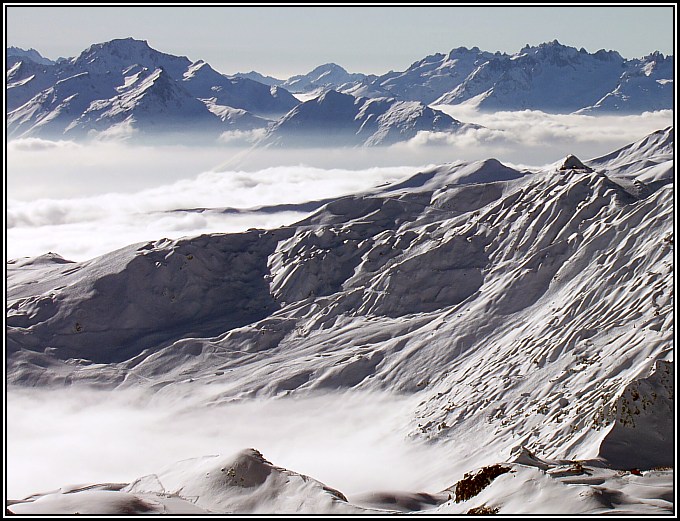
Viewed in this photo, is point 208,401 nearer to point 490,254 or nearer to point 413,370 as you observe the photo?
point 413,370

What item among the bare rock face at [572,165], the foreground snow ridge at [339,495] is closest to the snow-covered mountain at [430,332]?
the foreground snow ridge at [339,495]

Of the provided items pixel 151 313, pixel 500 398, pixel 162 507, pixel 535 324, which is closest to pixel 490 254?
pixel 535 324

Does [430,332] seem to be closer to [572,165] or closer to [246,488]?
[572,165]

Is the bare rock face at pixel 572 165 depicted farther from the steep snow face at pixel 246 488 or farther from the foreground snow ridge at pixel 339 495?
the steep snow face at pixel 246 488

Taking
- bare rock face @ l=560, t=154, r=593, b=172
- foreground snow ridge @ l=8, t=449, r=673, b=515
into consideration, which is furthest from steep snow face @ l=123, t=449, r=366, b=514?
bare rock face @ l=560, t=154, r=593, b=172

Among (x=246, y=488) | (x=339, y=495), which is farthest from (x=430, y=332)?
(x=339, y=495)

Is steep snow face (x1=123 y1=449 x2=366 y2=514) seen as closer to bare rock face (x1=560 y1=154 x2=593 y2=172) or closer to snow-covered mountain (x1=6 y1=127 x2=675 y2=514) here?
snow-covered mountain (x1=6 y1=127 x2=675 y2=514)

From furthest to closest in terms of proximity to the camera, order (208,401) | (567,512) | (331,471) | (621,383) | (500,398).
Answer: (208,401) → (500,398) → (331,471) → (621,383) → (567,512)

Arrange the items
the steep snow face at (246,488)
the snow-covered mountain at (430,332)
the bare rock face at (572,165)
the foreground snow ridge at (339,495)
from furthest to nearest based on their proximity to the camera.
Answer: the bare rock face at (572,165) → the snow-covered mountain at (430,332) → the steep snow face at (246,488) → the foreground snow ridge at (339,495)
